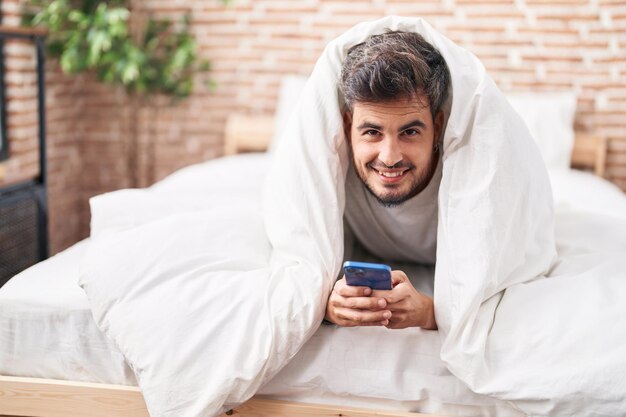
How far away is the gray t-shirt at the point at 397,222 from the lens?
64.3 inches

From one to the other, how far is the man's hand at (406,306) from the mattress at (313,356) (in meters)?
0.02

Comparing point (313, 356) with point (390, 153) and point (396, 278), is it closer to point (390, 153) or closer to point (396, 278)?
point (396, 278)

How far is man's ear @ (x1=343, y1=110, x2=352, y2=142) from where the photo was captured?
1584mm

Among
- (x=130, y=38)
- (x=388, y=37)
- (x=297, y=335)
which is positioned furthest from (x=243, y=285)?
(x=130, y=38)

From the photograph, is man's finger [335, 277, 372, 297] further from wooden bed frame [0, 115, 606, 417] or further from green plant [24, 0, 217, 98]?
green plant [24, 0, 217, 98]

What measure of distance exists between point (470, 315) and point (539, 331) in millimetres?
130

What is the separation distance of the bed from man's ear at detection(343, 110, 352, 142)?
0.41m

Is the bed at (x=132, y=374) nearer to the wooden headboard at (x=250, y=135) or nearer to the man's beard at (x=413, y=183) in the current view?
the man's beard at (x=413, y=183)

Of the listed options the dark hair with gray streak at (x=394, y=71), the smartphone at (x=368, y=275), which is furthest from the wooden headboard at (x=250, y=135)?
the smartphone at (x=368, y=275)

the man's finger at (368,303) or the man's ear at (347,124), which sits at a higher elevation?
the man's ear at (347,124)

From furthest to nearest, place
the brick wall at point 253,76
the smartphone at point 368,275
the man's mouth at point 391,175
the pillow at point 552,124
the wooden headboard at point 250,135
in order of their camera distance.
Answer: the wooden headboard at point 250,135 → the brick wall at point 253,76 → the pillow at point 552,124 → the man's mouth at point 391,175 → the smartphone at point 368,275

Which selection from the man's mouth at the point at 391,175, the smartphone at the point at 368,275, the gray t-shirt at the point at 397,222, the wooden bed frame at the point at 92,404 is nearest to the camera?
the smartphone at the point at 368,275

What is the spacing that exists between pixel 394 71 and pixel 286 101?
5.73 feet

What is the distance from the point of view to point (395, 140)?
4.84 feet
